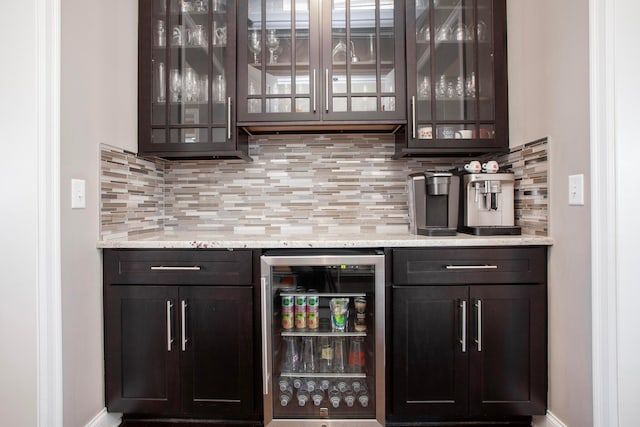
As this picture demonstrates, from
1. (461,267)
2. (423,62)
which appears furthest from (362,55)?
(461,267)

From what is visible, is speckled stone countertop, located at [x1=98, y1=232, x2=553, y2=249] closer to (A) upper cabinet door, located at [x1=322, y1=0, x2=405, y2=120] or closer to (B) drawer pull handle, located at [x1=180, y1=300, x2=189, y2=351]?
(B) drawer pull handle, located at [x1=180, y1=300, x2=189, y2=351]

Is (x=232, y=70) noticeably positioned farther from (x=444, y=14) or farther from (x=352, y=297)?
(x=352, y=297)

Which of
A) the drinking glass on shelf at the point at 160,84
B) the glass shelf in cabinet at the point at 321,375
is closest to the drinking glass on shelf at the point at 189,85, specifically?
the drinking glass on shelf at the point at 160,84

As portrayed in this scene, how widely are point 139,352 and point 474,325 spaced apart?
62.3 inches

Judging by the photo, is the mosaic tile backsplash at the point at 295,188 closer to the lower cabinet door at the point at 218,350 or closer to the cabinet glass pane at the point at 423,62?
the cabinet glass pane at the point at 423,62

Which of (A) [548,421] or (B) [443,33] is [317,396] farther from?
(B) [443,33]

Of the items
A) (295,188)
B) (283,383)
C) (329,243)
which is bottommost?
(283,383)

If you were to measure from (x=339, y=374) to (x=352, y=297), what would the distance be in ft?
1.24
